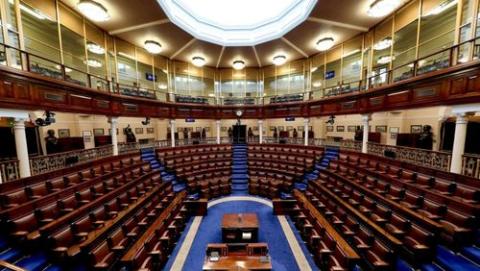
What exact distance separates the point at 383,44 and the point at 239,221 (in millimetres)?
10503

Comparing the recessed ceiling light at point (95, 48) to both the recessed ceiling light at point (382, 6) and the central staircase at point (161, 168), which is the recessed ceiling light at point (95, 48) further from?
the recessed ceiling light at point (382, 6)

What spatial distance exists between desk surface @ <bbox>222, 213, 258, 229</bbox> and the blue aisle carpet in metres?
0.57

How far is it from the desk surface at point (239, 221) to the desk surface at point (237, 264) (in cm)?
135

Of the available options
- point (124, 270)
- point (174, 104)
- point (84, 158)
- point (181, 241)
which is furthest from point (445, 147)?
point (84, 158)

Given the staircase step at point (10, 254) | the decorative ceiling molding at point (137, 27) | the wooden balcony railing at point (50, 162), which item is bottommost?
the staircase step at point (10, 254)

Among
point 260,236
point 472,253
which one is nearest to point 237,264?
point 260,236

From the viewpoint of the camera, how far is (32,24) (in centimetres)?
759

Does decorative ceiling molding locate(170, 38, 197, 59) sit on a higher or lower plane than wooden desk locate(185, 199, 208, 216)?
higher

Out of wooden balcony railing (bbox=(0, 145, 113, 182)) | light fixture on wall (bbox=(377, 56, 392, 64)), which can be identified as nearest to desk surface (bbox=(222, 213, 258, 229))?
wooden balcony railing (bbox=(0, 145, 113, 182))

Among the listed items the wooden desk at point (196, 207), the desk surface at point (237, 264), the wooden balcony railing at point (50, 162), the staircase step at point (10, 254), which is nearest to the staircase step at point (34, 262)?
the staircase step at point (10, 254)

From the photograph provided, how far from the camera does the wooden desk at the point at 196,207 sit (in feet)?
25.3

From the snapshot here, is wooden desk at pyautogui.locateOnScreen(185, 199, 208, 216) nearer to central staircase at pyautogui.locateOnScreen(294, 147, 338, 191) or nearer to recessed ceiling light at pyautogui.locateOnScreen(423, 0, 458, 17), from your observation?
central staircase at pyautogui.locateOnScreen(294, 147, 338, 191)

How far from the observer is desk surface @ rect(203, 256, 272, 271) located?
4.18 m

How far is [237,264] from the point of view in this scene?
432 centimetres
